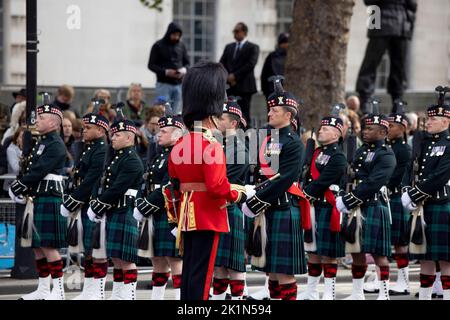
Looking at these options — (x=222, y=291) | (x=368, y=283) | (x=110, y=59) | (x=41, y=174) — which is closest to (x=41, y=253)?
(x=41, y=174)

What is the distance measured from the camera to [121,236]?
11836 millimetres

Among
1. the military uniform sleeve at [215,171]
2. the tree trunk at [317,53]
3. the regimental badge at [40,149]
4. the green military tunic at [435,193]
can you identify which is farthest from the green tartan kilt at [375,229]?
the tree trunk at [317,53]

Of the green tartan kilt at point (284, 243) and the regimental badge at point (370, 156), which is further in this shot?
the regimental badge at point (370, 156)

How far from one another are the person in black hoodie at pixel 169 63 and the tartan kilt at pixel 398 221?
4382 mm

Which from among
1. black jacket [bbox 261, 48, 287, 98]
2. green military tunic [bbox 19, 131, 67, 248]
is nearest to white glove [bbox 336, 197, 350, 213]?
green military tunic [bbox 19, 131, 67, 248]

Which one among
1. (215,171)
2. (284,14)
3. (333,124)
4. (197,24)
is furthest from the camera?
(284,14)

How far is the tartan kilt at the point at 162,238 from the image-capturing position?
11.6 meters

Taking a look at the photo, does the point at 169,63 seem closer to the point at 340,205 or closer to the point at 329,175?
the point at 329,175

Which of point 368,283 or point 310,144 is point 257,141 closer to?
point 310,144

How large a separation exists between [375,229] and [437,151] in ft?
3.06

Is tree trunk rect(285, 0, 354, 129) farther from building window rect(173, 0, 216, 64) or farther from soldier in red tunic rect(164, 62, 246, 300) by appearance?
soldier in red tunic rect(164, 62, 246, 300)

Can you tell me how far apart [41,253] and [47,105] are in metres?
1.33

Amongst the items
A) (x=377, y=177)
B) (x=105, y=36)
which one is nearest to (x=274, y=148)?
(x=377, y=177)

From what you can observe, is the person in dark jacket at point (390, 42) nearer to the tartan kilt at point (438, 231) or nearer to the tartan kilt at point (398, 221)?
the tartan kilt at point (398, 221)
